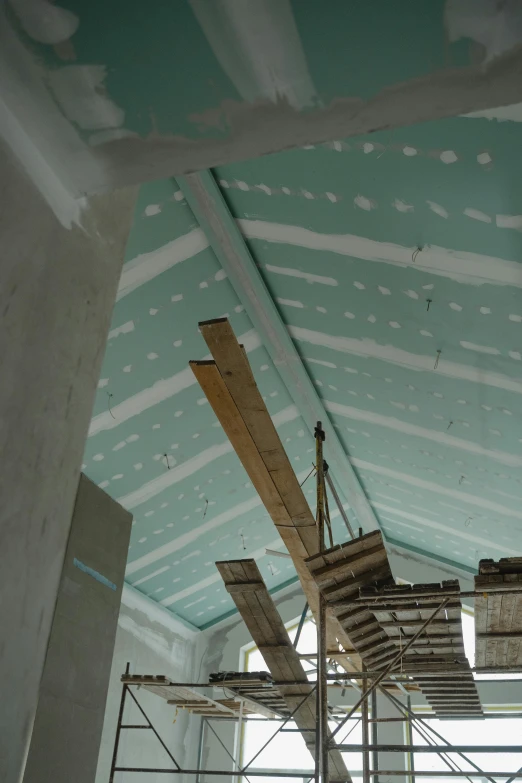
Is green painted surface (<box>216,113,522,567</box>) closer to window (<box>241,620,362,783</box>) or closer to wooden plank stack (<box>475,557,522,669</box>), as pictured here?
wooden plank stack (<box>475,557,522,669</box>)

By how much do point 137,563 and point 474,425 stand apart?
5007 millimetres

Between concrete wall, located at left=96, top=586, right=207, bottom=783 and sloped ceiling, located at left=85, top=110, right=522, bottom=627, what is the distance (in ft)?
2.57

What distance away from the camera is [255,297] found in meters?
5.68

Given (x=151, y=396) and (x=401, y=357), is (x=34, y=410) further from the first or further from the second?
(x=151, y=396)

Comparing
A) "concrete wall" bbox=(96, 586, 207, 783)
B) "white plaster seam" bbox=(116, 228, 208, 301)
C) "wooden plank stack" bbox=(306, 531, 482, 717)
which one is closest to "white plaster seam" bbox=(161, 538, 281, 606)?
"concrete wall" bbox=(96, 586, 207, 783)

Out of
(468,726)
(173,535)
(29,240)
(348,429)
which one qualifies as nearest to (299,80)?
(29,240)

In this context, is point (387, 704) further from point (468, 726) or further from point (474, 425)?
point (474, 425)

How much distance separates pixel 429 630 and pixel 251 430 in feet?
6.00

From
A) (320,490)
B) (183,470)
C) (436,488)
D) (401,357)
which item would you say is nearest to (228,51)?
(401,357)

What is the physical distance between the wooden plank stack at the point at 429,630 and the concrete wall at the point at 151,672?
166 inches

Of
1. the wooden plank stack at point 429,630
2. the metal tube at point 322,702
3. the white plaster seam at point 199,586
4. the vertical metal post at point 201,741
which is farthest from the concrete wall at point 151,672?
the metal tube at point 322,702

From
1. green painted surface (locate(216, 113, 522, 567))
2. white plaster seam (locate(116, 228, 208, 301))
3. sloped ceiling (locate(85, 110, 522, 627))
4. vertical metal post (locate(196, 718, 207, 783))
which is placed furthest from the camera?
vertical metal post (locate(196, 718, 207, 783))

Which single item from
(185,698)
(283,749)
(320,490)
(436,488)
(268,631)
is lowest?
(283,749)

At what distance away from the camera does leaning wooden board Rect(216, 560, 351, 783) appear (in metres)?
5.53
